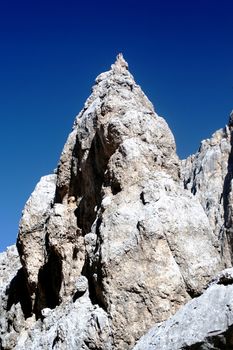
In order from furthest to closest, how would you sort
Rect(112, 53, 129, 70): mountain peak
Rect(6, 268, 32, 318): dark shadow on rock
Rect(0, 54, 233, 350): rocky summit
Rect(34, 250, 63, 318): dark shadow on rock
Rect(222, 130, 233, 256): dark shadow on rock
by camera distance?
Rect(222, 130, 233, 256): dark shadow on rock
Rect(112, 53, 129, 70): mountain peak
Rect(6, 268, 32, 318): dark shadow on rock
Rect(34, 250, 63, 318): dark shadow on rock
Rect(0, 54, 233, 350): rocky summit

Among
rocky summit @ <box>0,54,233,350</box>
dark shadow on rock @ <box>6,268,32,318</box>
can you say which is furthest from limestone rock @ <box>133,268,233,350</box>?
dark shadow on rock @ <box>6,268,32,318</box>

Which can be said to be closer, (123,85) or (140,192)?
(140,192)

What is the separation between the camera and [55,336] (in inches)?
632

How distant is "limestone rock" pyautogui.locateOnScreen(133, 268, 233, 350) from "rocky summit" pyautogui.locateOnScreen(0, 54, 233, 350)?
25mm

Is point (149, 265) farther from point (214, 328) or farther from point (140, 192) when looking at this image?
point (214, 328)

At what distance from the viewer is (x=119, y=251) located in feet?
51.3

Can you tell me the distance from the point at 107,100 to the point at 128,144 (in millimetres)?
2957

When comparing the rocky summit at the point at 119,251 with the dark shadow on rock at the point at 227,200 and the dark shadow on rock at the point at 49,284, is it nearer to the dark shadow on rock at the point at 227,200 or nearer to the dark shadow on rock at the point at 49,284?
the dark shadow on rock at the point at 49,284

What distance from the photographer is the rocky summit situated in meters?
14.3

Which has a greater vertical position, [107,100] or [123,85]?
[123,85]

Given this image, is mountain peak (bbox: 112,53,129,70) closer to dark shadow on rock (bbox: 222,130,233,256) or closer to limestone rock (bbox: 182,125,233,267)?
dark shadow on rock (bbox: 222,130,233,256)

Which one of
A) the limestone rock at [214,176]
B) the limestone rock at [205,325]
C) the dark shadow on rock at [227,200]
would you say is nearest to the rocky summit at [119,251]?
the limestone rock at [205,325]

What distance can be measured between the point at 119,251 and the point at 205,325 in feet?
16.5

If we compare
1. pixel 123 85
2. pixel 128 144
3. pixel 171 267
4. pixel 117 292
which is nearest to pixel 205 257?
pixel 171 267
